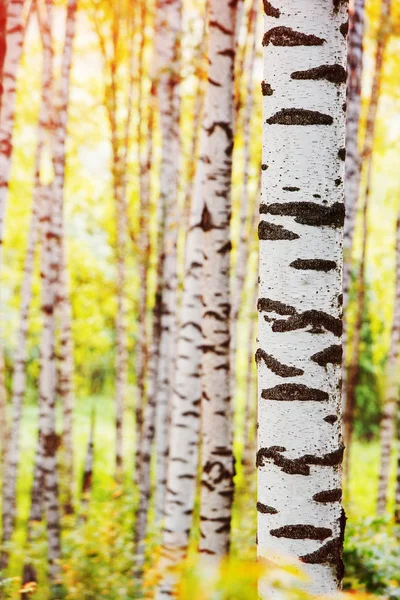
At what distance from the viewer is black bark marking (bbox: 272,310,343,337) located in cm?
181

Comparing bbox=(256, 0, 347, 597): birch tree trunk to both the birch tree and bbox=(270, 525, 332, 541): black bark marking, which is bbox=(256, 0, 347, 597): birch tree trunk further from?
the birch tree

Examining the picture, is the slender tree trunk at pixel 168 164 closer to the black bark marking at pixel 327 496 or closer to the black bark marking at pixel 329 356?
the black bark marking at pixel 329 356

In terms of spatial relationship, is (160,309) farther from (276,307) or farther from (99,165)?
(99,165)

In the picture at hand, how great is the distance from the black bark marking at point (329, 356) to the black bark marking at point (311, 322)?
47 millimetres

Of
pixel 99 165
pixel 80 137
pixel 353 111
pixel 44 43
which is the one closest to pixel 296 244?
pixel 353 111

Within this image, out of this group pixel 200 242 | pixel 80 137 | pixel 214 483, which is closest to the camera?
pixel 214 483

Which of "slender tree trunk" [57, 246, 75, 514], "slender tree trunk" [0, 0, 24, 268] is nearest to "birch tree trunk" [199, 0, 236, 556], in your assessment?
"slender tree trunk" [0, 0, 24, 268]

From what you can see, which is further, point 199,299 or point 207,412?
point 199,299

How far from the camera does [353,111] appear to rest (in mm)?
5391

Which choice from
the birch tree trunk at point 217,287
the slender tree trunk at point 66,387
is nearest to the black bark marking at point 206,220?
the birch tree trunk at point 217,287

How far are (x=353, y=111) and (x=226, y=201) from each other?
2.41 meters

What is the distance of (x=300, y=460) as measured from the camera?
1792 millimetres

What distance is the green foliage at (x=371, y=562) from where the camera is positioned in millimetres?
4297

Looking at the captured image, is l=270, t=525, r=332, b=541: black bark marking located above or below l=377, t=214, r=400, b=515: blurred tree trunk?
above
